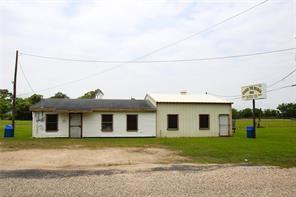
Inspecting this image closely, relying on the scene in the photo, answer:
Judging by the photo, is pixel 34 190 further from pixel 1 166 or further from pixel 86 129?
pixel 86 129

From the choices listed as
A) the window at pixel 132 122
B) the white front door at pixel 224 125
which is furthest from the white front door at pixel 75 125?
the white front door at pixel 224 125

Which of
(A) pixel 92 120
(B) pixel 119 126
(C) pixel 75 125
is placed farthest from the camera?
(B) pixel 119 126

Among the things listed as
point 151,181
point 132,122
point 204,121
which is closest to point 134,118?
point 132,122

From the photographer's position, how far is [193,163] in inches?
520

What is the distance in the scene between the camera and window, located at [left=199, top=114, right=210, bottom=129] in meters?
31.6

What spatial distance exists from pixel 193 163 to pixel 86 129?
17.8 metres

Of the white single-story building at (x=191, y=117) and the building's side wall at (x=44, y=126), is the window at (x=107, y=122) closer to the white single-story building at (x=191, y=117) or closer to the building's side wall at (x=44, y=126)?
the building's side wall at (x=44, y=126)

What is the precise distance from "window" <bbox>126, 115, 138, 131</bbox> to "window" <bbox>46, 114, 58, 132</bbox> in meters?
5.92

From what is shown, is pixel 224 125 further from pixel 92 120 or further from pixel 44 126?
pixel 44 126

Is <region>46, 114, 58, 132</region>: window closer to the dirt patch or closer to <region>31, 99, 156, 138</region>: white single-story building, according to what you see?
<region>31, 99, 156, 138</region>: white single-story building

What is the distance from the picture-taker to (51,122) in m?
29.1

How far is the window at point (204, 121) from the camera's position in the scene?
3158 centimetres

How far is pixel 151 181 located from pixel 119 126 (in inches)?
806

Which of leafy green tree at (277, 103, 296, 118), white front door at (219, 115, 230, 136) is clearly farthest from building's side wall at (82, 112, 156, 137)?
leafy green tree at (277, 103, 296, 118)
